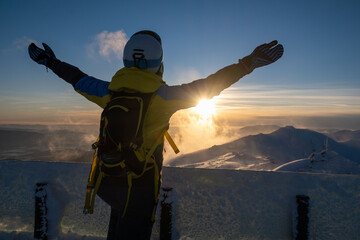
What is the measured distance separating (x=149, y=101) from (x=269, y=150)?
2778cm

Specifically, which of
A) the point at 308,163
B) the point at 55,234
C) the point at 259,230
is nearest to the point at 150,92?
the point at 259,230

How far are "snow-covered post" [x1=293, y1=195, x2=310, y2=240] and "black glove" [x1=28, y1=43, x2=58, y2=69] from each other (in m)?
2.70

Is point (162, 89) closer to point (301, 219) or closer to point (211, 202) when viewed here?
point (211, 202)

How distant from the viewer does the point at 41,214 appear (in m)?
2.54

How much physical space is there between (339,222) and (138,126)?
226 centimetres

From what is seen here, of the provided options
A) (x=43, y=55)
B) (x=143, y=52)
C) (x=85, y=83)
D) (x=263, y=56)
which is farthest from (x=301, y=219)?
(x=43, y=55)

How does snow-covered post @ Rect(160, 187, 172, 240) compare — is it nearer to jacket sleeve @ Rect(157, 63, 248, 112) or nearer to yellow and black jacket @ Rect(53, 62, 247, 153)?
yellow and black jacket @ Rect(53, 62, 247, 153)

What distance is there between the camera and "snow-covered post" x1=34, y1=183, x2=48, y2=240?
2533 millimetres

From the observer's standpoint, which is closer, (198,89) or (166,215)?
(198,89)

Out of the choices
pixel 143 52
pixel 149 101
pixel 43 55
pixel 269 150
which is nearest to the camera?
pixel 149 101

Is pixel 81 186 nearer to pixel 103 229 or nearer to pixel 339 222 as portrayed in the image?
pixel 103 229

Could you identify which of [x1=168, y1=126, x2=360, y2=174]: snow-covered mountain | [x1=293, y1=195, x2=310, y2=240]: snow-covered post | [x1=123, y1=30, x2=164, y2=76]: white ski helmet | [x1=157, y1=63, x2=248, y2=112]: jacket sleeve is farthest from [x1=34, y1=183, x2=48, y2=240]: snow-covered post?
[x1=168, y1=126, x2=360, y2=174]: snow-covered mountain

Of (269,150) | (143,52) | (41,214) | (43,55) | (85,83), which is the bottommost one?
(269,150)

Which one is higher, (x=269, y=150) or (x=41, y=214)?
(x=41, y=214)
